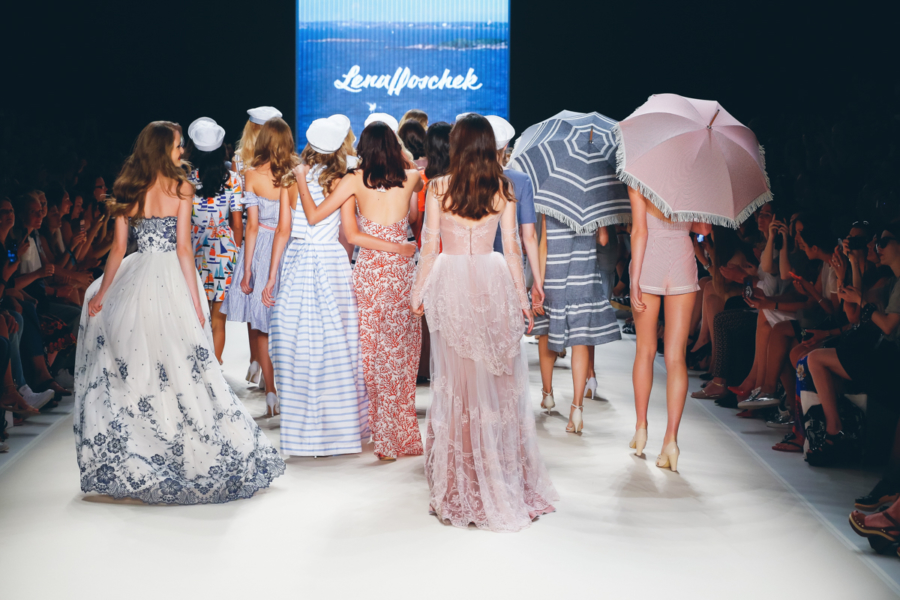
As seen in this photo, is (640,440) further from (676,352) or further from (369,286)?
(369,286)

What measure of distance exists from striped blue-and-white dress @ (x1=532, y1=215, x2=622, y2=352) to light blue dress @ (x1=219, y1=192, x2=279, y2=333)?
1.41m

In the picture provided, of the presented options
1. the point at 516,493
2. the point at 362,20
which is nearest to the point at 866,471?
the point at 516,493

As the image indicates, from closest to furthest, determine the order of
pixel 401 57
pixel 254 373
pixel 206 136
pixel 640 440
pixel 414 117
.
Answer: pixel 640 440 < pixel 206 136 < pixel 414 117 < pixel 254 373 < pixel 401 57

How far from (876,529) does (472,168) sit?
1.66m

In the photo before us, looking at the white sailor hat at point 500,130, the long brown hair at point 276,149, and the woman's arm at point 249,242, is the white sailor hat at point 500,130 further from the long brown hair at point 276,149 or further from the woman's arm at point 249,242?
the woman's arm at point 249,242

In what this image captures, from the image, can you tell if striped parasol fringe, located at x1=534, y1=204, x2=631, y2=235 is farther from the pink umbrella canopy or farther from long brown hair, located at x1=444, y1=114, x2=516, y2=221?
long brown hair, located at x1=444, y1=114, x2=516, y2=221

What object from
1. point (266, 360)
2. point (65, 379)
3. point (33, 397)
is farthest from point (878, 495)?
point (65, 379)

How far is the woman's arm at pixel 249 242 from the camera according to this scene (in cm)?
430

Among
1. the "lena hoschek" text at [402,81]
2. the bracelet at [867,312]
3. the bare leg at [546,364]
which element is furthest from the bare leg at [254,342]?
the "lena hoschek" text at [402,81]

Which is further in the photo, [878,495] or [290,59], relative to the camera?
[290,59]

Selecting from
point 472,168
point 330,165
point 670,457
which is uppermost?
point 330,165

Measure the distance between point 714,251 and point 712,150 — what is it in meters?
2.03

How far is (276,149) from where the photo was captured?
4219mm

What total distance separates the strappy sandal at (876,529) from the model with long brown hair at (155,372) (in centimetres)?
196
